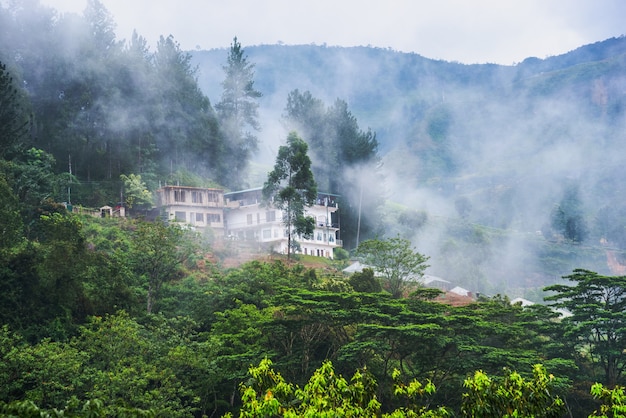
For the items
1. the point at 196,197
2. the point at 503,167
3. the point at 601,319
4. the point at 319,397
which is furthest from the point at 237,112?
the point at 503,167

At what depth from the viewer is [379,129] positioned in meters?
176

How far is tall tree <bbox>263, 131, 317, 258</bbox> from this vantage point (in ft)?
151

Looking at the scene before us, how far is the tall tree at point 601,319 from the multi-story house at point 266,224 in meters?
27.9

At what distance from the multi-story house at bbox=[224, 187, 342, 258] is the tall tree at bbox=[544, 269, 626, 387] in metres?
27.9

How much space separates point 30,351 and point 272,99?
538ft

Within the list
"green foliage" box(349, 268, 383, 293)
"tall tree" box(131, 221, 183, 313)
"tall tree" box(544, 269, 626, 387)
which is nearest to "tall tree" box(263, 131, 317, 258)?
"green foliage" box(349, 268, 383, 293)

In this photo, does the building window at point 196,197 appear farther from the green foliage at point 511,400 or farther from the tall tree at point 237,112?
the green foliage at point 511,400

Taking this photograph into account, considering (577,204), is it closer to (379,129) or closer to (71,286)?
(379,129)

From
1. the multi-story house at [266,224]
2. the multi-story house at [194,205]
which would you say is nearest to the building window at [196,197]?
the multi-story house at [194,205]

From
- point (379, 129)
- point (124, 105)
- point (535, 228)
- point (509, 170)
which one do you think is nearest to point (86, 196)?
point (124, 105)

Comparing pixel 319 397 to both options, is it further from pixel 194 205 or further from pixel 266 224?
pixel 266 224

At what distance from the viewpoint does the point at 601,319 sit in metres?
29.6

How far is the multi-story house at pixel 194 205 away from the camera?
54.9 meters

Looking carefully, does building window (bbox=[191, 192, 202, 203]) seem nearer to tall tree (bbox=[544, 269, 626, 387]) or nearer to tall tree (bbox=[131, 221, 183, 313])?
tall tree (bbox=[131, 221, 183, 313])
